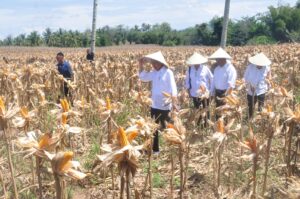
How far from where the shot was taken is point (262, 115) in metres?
4.68

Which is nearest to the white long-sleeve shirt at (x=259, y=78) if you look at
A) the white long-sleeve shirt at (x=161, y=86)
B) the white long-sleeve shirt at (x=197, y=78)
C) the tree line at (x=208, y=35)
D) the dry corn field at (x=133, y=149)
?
the dry corn field at (x=133, y=149)

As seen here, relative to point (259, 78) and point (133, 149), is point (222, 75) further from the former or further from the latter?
point (133, 149)

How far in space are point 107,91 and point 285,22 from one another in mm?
64459

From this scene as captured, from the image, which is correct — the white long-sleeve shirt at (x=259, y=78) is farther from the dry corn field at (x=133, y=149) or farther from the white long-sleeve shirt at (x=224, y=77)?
the dry corn field at (x=133, y=149)

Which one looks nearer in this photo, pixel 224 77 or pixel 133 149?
pixel 133 149

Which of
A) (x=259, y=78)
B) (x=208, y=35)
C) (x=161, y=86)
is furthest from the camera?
(x=208, y=35)

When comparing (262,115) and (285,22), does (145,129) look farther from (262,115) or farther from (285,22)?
(285,22)

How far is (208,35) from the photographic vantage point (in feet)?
217

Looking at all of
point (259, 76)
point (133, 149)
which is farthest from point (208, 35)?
point (133, 149)

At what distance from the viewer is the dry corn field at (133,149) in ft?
8.71

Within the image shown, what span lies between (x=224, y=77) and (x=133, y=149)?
5.74 metres

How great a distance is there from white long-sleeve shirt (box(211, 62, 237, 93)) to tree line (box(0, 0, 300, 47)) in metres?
48.7

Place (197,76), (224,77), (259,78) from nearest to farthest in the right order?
(197,76) < (224,77) < (259,78)

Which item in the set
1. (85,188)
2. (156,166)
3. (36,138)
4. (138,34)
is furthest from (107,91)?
(138,34)
